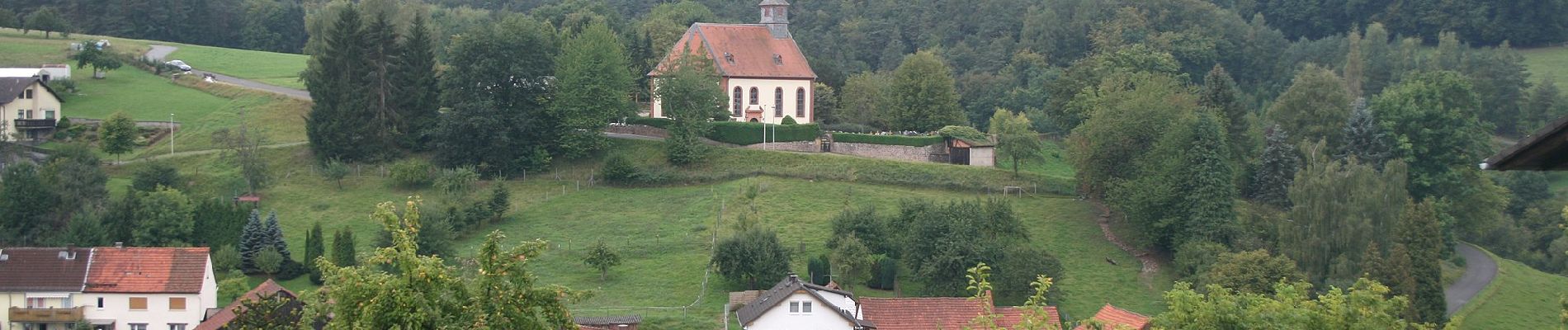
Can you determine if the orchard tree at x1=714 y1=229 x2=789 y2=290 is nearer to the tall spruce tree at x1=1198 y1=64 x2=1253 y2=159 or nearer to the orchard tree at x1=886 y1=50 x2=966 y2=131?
the orchard tree at x1=886 y1=50 x2=966 y2=131

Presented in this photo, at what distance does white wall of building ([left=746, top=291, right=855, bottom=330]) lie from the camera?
40.8 metres

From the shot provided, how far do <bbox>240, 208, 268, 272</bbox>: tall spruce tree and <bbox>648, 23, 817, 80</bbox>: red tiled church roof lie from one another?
2078 centimetres

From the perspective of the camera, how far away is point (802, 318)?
40906 mm

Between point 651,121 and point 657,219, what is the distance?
10299mm

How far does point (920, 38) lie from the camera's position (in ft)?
336

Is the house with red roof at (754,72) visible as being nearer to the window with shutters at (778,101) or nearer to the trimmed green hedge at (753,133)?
the window with shutters at (778,101)

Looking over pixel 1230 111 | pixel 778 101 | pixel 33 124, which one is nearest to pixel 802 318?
pixel 1230 111

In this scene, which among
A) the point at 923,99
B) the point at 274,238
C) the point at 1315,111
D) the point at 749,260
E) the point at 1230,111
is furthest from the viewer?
the point at 923,99

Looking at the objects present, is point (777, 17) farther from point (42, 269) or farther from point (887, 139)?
point (42, 269)

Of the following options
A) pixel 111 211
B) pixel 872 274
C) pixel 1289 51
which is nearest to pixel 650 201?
pixel 872 274

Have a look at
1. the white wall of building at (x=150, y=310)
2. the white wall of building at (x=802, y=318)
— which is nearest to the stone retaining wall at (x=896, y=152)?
the white wall of building at (x=802, y=318)

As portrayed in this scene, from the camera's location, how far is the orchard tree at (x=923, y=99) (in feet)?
223

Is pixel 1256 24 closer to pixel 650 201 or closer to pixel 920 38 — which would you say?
pixel 920 38

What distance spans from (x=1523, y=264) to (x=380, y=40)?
1680 inches
